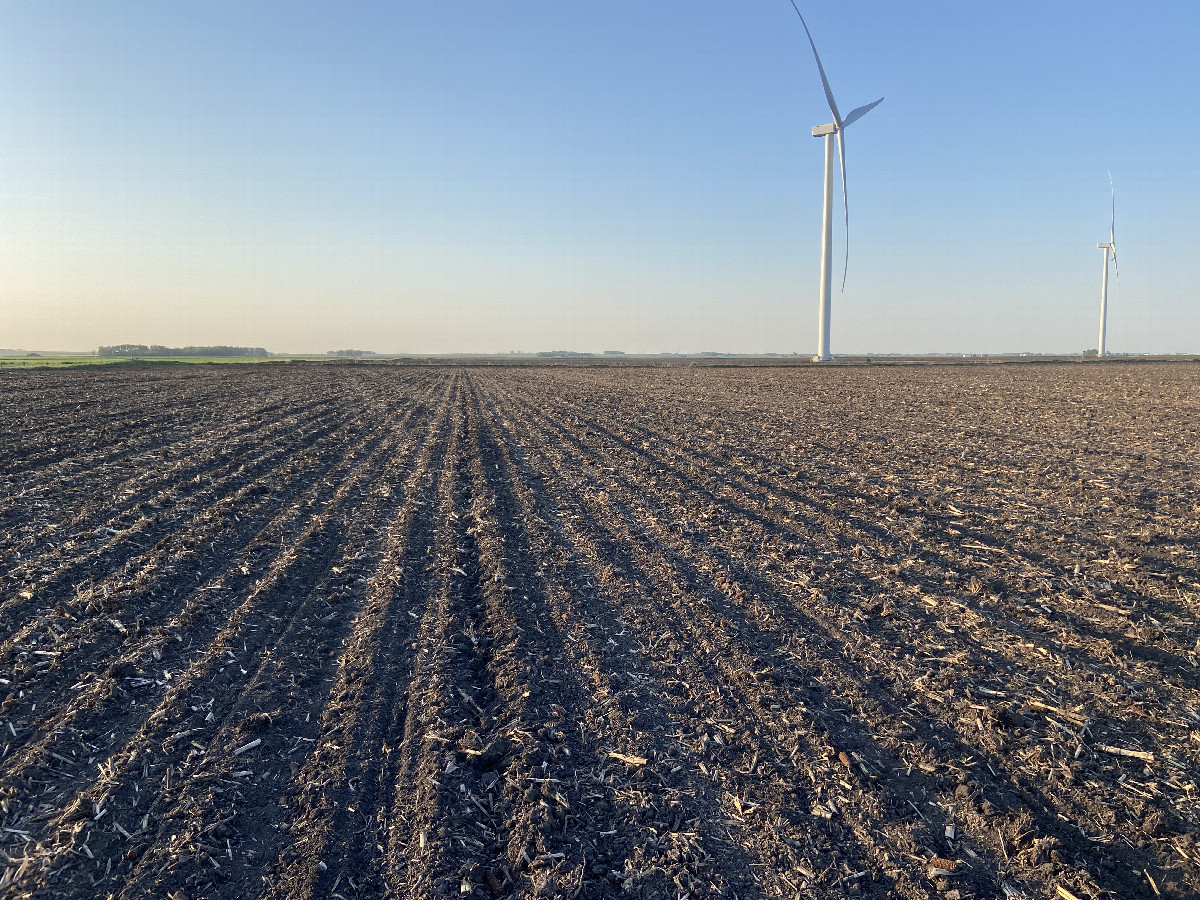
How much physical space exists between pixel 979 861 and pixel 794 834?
0.96 m

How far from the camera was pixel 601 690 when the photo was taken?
5.31 metres

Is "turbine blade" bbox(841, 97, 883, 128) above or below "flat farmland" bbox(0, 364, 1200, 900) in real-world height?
above

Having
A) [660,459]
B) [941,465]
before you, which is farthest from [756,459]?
[941,465]

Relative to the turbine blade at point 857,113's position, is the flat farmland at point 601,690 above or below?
below

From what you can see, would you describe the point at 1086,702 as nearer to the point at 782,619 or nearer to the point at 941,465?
the point at 782,619

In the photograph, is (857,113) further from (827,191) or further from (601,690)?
(601,690)

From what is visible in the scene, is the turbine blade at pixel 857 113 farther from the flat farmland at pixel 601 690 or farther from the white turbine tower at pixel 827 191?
the flat farmland at pixel 601 690

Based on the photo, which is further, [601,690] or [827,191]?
[827,191]

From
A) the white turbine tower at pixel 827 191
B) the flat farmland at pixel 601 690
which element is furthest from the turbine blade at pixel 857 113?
the flat farmland at pixel 601 690

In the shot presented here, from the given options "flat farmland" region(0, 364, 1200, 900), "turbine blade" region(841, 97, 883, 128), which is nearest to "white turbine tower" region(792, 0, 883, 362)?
"turbine blade" region(841, 97, 883, 128)

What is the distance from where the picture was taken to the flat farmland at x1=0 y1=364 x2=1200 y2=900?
358 centimetres

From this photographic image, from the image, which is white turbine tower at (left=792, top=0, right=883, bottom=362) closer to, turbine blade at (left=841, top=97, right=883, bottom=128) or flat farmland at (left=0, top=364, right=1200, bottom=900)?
turbine blade at (left=841, top=97, right=883, bottom=128)

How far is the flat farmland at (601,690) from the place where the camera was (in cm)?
358

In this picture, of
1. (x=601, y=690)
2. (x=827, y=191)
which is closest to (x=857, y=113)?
(x=827, y=191)
